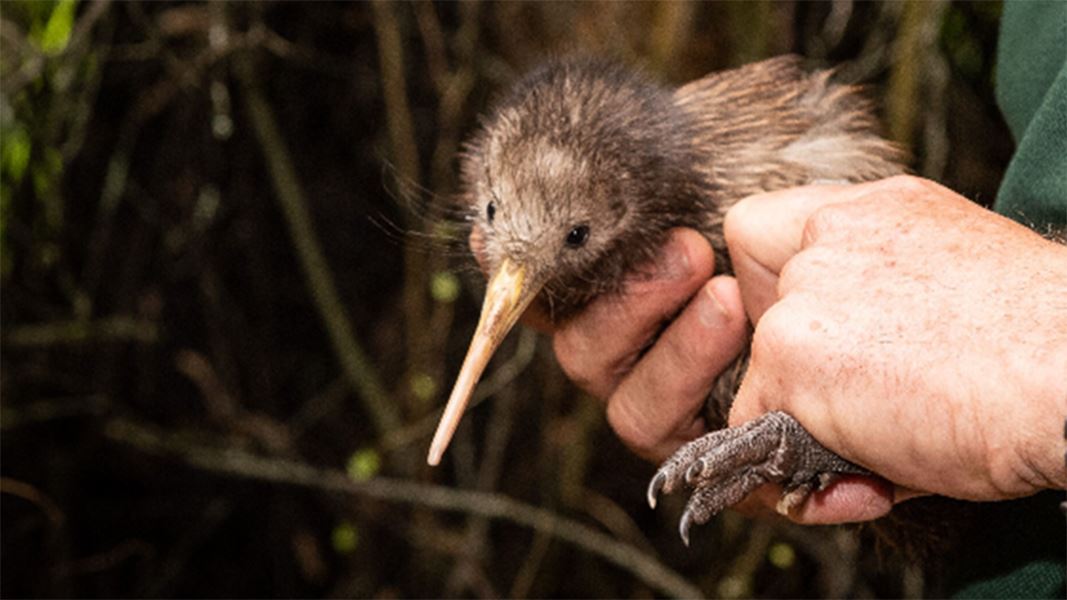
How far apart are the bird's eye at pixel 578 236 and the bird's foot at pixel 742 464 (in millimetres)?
503

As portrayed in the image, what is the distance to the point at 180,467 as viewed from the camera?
322cm

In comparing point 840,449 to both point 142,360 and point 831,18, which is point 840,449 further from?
point 142,360

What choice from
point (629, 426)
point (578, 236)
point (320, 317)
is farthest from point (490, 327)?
point (320, 317)

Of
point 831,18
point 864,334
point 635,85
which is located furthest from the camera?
point 831,18

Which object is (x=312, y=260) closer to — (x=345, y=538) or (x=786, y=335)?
(x=345, y=538)

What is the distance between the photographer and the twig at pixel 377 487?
3049 millimetres

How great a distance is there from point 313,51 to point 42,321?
896mm

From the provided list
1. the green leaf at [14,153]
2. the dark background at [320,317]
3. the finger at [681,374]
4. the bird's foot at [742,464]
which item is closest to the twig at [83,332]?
the dark background at [320,317]

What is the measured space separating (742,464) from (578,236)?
0.54m

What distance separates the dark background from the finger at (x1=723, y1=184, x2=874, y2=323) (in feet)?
4.48

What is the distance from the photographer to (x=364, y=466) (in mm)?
2855

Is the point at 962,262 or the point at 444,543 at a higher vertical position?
the point at 962,262

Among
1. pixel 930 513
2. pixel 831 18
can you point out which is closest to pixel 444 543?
pixel 831 18

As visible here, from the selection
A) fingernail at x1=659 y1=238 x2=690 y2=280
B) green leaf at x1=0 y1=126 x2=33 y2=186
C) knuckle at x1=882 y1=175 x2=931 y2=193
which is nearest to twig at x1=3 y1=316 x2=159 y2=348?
green leaf at x1=0 y1=126 x2=33 y2=186
